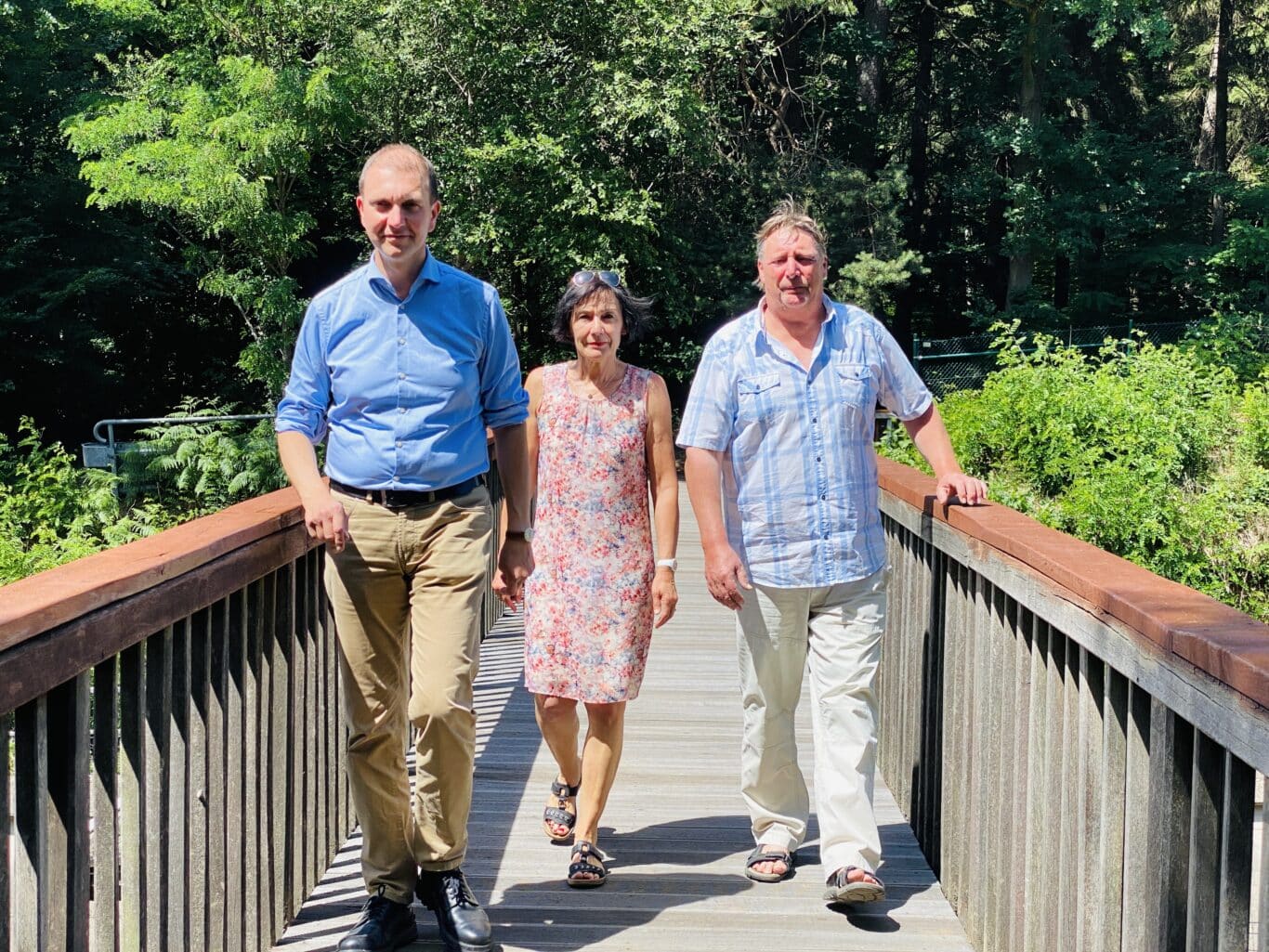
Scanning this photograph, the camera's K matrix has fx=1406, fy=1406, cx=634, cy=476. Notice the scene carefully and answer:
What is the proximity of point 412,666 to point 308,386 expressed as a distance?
660mm

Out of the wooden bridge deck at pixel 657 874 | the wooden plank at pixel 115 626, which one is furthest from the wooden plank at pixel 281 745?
the wooden plank at pixel 115 626

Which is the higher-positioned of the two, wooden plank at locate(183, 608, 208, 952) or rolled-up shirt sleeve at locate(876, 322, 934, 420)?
rolled-up shirt sleeve at locate(876, 322, 934, 420)

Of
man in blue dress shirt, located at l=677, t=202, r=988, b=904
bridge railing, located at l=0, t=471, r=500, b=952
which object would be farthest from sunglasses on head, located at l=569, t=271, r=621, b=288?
bridge railing, located at l=0, t=471, r=500, b=952

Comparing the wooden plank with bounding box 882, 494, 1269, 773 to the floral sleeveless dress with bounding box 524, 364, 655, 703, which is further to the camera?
the floral sleeveless dress with bounding box 524, 364, 655, 703

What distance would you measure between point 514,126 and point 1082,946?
770 inches

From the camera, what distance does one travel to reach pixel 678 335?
25.9 metres

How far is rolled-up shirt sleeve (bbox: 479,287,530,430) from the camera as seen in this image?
10.6ft

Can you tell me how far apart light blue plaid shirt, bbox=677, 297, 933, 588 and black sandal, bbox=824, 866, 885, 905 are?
0.70 metres

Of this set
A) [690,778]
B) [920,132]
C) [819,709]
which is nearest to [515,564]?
[819,709]

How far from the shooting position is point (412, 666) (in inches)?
123

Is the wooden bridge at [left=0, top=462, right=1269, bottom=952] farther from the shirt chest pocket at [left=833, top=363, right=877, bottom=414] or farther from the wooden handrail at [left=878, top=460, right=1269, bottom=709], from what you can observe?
the shirt chest pocket at [left=833, top=363, right=877, bottom=414]

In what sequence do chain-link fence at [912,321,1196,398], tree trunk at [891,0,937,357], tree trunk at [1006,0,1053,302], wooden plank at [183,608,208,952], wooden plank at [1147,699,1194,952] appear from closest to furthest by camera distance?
1. wooden plank at [1147,699,1194,952]
2. wooden plank at [183,608,208,952]
3. chain-link fence at [912,321,1196,398]
4. tree trunk at [1006,0,1053,302]
5. tree trunk at [891,0,937,357]

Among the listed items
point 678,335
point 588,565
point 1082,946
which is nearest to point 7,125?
point 678,335

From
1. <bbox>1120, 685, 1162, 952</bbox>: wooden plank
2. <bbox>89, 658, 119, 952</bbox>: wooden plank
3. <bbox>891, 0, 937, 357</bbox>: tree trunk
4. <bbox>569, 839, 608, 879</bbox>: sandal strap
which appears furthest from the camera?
<bbox>891, 0, 937, 357</bbox>: tree trunk
